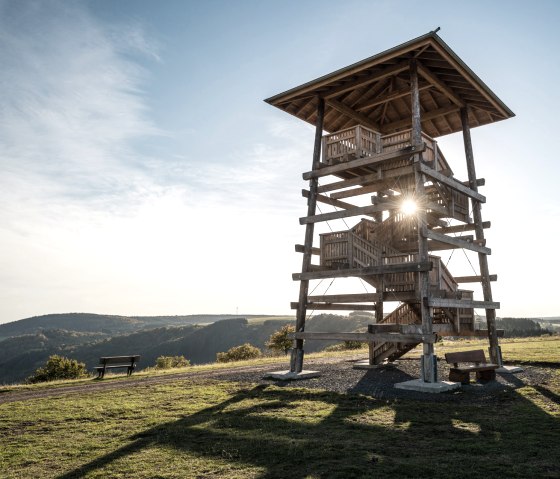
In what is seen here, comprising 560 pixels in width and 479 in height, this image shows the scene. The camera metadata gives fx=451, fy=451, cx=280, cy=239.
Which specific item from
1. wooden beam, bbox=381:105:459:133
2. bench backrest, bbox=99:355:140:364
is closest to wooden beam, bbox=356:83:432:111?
wooden beam, bbox=381:105:459:133

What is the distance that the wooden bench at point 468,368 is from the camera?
1465 centimetres

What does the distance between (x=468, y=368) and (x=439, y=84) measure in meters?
11.2

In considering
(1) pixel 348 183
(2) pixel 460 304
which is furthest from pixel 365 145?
(2) pixel 460 304

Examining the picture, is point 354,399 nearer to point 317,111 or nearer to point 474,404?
point 474,404

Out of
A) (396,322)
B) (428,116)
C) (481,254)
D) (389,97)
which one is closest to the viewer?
(396,322)

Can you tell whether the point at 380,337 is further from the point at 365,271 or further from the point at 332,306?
the point at 332,306

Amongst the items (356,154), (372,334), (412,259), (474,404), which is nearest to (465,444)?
(474,404)

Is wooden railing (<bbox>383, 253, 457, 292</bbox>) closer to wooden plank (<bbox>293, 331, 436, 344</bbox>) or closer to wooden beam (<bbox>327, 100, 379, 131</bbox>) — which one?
wooden plank (<bbox>293, 331, 436, 344</bbox>)

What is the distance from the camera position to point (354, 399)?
1195 cm

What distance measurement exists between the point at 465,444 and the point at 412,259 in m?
9.68

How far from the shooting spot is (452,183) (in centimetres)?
1781

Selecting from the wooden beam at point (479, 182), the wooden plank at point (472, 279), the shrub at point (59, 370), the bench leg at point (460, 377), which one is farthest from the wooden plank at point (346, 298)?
the shrub at point (59, 370)

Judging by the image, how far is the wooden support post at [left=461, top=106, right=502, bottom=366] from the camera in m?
18.6

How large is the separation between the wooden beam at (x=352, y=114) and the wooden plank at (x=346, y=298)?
8502 mm
